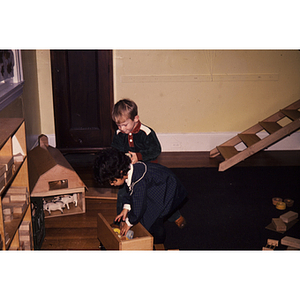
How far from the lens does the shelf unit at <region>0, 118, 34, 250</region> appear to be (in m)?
2.04

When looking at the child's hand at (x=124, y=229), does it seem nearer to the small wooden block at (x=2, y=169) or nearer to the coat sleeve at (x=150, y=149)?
the coat sleeve at (x=150, y=149)

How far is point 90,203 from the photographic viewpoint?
3420 mm

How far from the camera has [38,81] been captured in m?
4.88

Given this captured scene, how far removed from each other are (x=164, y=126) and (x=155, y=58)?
0.97m

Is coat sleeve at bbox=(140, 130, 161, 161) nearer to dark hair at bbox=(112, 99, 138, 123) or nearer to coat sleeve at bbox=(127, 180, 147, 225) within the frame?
dark hair at bbox=(112, 99, 138, 123)

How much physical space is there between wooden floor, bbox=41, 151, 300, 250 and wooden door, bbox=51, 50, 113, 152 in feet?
0.93

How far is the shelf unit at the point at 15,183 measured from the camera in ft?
6.70

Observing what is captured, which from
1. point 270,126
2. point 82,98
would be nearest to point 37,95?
point 82,98

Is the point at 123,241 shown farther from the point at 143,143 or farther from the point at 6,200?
the point at 143,143

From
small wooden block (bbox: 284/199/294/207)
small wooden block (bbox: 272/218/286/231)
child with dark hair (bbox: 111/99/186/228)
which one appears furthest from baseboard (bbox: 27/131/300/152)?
child with dark hair (bbox: 111/99/186/228)

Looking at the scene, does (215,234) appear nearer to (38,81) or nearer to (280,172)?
(280,172)

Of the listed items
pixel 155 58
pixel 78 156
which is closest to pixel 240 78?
pixel 155 58

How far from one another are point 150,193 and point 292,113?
10.3ft

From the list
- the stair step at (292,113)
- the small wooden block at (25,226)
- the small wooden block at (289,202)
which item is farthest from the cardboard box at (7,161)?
the stair step at (292,113)
